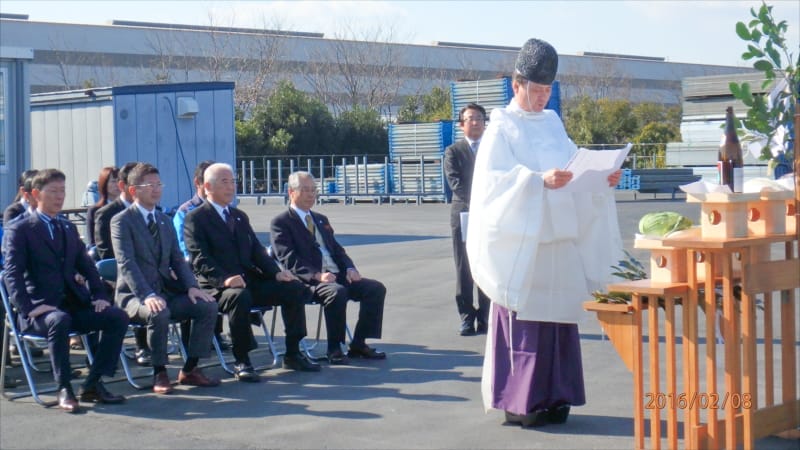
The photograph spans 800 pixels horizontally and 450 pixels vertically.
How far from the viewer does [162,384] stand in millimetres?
8258

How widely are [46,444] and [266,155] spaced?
1320 inches

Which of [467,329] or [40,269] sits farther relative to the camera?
[467,329]

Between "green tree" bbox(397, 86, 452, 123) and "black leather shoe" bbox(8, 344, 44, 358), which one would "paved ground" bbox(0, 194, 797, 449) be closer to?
"black leather shoe" bbox(8, 344, 44, 358)

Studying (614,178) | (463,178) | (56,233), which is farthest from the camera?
(463,178)

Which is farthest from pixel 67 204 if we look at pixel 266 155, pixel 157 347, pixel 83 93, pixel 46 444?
pixel 266 155

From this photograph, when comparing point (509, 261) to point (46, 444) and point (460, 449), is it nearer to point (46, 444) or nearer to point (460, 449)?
point (460, 449)

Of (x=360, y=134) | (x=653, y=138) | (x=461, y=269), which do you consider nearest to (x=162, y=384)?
(x=461, y=269)

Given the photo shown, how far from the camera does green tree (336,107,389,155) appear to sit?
140 feet

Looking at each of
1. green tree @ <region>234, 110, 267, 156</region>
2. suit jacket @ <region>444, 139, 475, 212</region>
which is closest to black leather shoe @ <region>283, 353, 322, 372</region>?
suit jacket @ <region>444, 139, 475, 212</region>

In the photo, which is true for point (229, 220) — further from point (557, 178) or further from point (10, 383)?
point (557, 178)

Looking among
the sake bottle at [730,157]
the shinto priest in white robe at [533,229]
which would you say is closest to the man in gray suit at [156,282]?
the shinto priest in white robe at [533,229]

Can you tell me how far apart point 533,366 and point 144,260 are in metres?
3.33

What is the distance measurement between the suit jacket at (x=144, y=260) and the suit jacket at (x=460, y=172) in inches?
109
